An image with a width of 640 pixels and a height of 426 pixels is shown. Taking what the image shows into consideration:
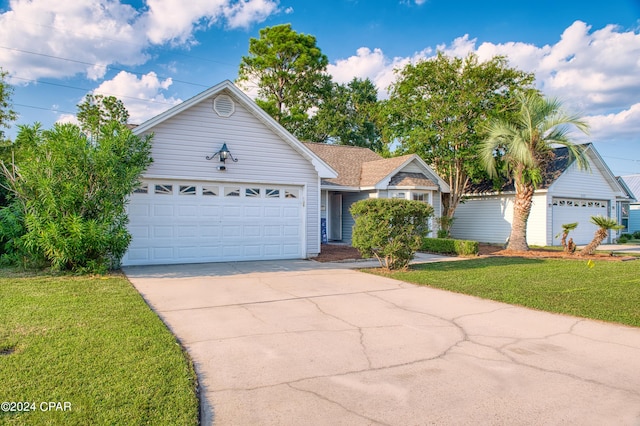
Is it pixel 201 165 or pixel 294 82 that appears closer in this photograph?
pixel 201 165

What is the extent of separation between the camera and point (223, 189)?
12375 mm

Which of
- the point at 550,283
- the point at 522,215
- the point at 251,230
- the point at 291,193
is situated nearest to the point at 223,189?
the point at 251,230

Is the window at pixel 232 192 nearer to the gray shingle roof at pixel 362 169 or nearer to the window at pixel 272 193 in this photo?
the window at pixel 272 193

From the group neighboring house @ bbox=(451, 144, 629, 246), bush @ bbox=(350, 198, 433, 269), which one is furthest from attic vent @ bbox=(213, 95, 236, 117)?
neighboring house @ bbox=(451, 144, 629, 246)

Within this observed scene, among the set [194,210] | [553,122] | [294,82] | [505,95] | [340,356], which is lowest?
[340,356]

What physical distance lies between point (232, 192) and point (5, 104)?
17344mm

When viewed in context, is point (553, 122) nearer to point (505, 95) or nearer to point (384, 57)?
point (505, 95)

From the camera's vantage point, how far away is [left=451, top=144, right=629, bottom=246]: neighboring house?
19.6 m

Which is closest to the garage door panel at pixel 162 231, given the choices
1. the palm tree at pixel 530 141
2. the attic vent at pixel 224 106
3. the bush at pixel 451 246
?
the attic vent at pixel 224 106

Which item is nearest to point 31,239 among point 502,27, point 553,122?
point 502,27

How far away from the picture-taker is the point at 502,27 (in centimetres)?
1317

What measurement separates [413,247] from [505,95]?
1245cm

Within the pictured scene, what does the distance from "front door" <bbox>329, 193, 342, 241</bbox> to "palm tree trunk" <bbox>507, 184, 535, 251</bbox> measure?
25.0 ft

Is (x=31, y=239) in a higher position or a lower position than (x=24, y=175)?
lower
